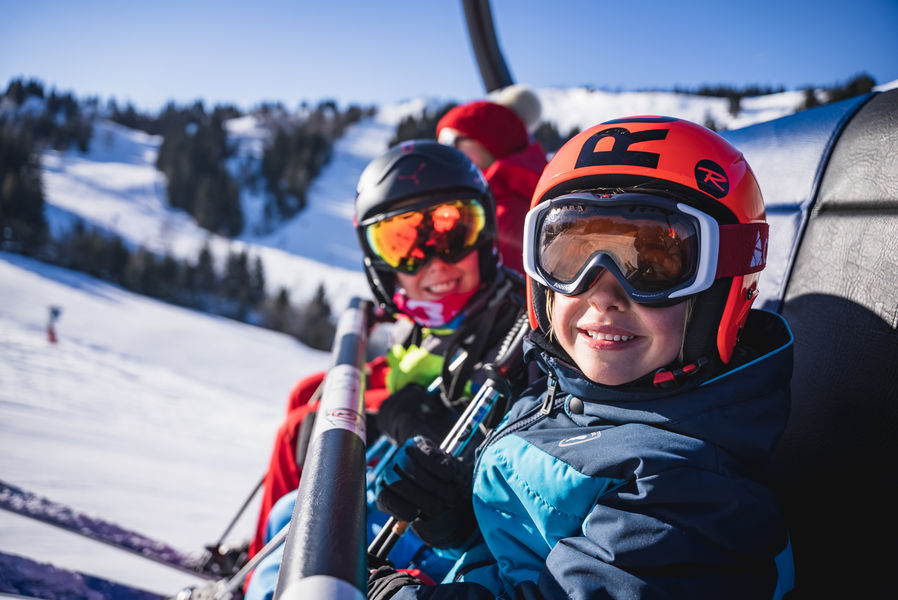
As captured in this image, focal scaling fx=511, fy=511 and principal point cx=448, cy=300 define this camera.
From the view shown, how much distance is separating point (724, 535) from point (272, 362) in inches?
396

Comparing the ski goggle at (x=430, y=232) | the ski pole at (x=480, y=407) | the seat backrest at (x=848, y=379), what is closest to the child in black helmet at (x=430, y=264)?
the ski goggle at (x=430, y=232)

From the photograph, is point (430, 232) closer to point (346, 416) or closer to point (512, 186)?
point (346, 416)

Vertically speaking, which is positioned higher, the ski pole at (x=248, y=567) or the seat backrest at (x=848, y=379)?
the seat backrest at (x=848, y=379)

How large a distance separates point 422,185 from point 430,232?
0.62ft

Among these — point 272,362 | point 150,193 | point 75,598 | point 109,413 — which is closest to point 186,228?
point 150,193

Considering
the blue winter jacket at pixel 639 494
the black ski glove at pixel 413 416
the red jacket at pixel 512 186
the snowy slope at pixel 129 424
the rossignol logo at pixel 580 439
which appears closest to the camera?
the blue winter jacket at pixel 639 494

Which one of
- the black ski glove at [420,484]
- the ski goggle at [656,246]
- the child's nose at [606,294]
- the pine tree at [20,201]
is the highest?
the ski goggle at [656,246]

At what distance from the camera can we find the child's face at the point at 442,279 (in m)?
2.06

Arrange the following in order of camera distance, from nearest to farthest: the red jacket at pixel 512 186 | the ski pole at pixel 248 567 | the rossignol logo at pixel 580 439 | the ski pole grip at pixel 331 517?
1. the ski pole grip at pixel 331 517
2. the rossignol logo at pixel 580 439
3. the ski pole at pixel 248 567
4. the red jacket at pixel 512 186

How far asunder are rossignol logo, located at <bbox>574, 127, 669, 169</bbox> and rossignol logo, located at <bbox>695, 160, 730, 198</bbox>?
0.10 meters

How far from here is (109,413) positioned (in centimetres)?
471

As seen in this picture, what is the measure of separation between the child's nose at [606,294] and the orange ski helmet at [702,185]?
0.16 metres

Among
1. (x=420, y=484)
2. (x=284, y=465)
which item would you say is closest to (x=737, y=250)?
(x=420, y=484)

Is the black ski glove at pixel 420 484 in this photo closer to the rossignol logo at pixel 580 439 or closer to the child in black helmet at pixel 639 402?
the child in black helmet at pixel 639 402
